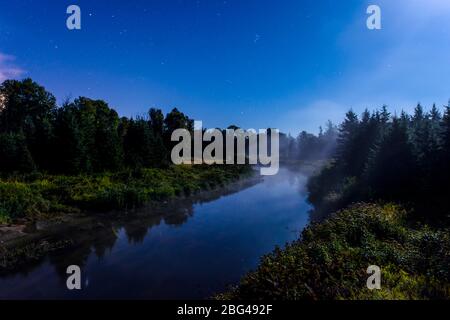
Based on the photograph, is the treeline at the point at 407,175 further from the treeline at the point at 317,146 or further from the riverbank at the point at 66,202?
the treeline at the point at 317,146

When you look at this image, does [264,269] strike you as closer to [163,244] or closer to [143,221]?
[163,244]

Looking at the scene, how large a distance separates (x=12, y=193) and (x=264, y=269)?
20961mm

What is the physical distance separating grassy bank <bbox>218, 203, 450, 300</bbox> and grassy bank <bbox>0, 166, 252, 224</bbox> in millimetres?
17443

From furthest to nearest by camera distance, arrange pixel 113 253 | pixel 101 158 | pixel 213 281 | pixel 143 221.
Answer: pixel 101 158 → pixel 143 221 → pixel 113 253 → pixel 213 281

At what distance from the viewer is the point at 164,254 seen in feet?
53.6

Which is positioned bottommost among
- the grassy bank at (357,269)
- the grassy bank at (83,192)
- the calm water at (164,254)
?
the calm water at (164,254)

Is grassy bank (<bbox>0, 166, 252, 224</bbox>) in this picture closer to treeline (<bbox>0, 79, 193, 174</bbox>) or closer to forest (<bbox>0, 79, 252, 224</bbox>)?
forest (<bbox>0, 79, 252, 224</bbox>)

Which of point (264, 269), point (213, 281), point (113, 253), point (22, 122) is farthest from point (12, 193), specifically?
point (22, 122)

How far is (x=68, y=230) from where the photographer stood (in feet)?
65.0

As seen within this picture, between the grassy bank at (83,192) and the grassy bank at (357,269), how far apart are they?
57.2ft

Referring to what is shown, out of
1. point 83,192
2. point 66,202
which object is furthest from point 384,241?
point 83,192

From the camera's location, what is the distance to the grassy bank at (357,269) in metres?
7.83

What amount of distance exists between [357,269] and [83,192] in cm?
2369

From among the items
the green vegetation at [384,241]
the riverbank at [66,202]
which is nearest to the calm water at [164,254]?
the riverbank at [66,202]
